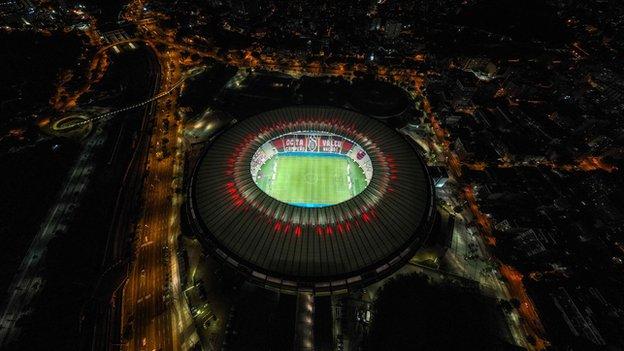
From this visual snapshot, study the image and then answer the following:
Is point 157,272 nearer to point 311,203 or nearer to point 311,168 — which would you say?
point 311,203

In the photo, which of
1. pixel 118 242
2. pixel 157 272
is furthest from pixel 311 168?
pixel 118 242

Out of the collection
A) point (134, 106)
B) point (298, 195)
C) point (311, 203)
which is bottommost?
point (311, 203)

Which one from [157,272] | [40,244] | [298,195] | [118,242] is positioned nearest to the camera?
[157,272]

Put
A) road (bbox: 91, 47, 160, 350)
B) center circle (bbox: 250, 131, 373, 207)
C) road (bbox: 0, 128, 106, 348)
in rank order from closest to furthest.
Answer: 1. road (bbox: 91, 47, 160, 350)
2. road (bbox: 0, 128, 106, 348)
3. center circle (bbox: 250, 131, 373, 207)

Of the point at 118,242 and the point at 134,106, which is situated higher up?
the point at 134,106

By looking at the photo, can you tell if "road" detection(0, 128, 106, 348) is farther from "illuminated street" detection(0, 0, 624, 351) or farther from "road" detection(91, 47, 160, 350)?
"road" detection(91, 47, 160, 350)

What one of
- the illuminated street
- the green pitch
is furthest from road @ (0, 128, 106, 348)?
the green pitch
